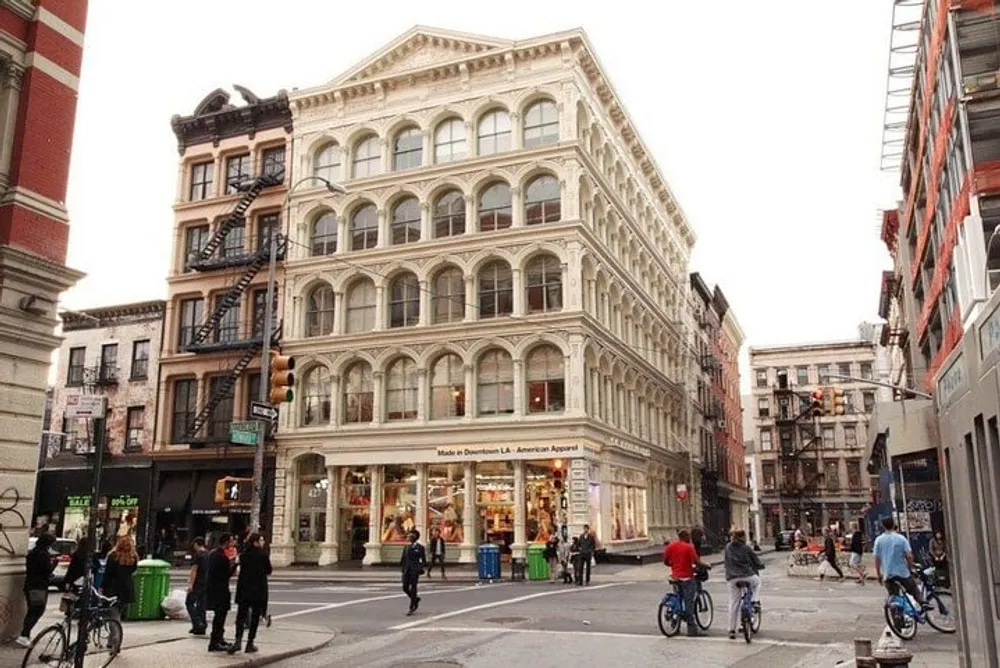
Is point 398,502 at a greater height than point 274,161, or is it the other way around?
point 274,161

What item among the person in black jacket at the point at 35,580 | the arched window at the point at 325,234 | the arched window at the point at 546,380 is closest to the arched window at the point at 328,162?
the arched window at the point at 325,234

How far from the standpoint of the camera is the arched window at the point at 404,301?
38.4 metres

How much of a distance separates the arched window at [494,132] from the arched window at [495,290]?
528 cm

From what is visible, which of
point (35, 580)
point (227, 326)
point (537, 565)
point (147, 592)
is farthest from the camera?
point (227, 326)

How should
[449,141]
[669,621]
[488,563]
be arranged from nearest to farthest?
1. [669,621]
2. [488,563]
3. [449,141]

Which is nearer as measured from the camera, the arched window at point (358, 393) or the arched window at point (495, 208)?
the arched window at point (495, 208)

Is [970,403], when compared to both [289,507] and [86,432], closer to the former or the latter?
[289,507]

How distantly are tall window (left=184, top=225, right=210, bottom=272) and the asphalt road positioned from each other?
2338 cm

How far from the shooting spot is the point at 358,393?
128 ft

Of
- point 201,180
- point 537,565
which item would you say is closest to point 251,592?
point 537,565

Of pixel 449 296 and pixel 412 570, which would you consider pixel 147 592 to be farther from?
pixel 449 296

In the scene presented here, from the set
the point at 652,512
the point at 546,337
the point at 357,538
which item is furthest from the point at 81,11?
the point at 652,512

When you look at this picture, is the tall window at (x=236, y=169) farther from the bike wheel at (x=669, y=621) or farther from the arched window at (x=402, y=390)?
the bike wheel at (x=669, y=621)

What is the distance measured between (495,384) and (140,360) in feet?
62.1
